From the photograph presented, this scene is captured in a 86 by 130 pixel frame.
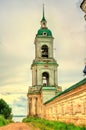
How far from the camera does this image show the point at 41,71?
55938 mm

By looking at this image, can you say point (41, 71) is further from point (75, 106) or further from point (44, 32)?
point (75, 106)

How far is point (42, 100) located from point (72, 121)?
1077 inches

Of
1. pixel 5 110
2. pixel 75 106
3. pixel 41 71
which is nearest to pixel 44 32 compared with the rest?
pixel 41 71

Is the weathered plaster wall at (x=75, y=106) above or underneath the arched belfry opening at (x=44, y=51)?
underneath

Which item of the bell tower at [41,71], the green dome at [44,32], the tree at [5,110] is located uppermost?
the green dome at [44,32]

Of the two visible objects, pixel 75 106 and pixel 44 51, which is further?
pixel 44 51

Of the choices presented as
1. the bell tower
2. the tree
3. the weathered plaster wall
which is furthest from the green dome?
the weathered plaster wall

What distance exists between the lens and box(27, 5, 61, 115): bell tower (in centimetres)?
5503

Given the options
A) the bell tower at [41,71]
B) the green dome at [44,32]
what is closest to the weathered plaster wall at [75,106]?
the bell tower at [41,71]

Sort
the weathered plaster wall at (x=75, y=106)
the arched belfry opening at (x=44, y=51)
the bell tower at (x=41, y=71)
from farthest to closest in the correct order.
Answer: the arched belfry opening at (x=44, y=51)
the bell tower at (x=41, y=71)
the weathered plaster wall at (x=75, y=106)

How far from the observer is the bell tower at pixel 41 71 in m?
55.0

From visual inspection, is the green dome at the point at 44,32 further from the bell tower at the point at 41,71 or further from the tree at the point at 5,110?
the tree at the point at 5,110

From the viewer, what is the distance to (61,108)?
31.3 meters

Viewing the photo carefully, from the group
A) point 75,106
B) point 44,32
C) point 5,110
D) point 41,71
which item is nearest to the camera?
point 75,106
